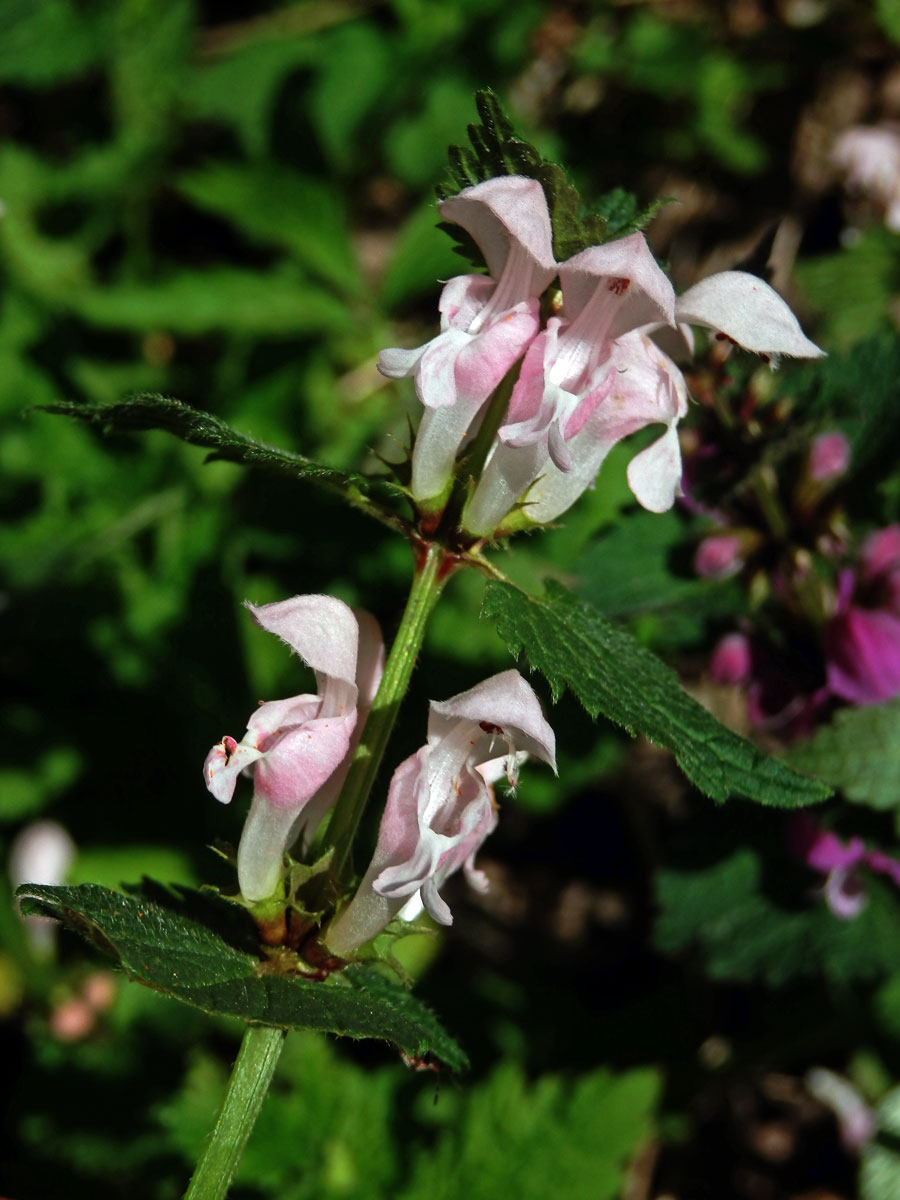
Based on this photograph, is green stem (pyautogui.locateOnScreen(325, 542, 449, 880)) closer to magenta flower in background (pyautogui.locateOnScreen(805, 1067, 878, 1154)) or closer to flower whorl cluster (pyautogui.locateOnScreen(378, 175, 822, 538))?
flower whorl cluster (pyautogui.locateOnScreen(378, 175, 822, 538))

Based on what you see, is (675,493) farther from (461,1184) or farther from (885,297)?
(885,297)

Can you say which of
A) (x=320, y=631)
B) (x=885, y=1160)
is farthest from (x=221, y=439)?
(x=885, y=1160)

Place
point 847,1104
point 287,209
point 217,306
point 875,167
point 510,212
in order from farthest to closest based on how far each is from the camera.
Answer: point 287,209 → point 217,306 → point 875,167 → point 847,1104 → point 510,212

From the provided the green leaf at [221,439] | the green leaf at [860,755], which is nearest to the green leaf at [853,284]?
the green leaf at [860,755]

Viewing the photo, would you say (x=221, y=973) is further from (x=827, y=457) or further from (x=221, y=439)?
(x=827, y=457)

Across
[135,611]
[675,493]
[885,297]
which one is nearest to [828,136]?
[885,297]

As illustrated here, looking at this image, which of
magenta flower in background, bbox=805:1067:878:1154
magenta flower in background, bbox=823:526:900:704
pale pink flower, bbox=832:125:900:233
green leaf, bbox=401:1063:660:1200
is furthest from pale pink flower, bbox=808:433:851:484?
magenta flower in background, bbox=805:1067:878:1154

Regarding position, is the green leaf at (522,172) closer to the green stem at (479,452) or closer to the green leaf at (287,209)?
the green stem at (479,452)
